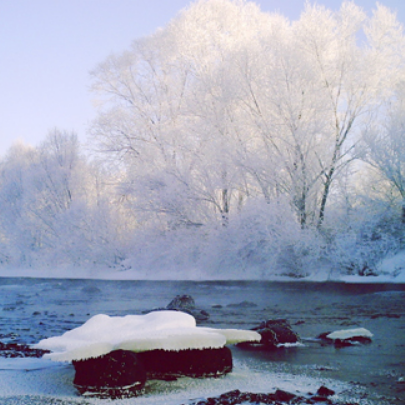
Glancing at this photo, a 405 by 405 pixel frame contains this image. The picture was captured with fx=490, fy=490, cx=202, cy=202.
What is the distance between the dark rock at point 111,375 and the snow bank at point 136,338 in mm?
114

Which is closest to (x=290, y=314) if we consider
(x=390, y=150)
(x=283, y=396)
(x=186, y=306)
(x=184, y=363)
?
(x=186, y=306)

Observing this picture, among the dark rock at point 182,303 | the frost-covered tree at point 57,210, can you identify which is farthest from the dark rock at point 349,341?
the frost-covered tree at point 57,210

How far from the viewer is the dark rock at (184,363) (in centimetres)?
477

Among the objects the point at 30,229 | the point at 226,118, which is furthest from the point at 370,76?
the point at 30,229

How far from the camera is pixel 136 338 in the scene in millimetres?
4684

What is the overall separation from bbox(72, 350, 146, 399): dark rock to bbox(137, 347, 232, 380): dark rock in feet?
1.03

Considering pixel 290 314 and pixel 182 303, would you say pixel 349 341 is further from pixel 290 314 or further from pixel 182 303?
pixel 182 303

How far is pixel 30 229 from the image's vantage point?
25.3 m

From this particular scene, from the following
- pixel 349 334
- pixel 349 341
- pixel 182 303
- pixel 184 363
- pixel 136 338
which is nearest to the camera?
pixel 136 338

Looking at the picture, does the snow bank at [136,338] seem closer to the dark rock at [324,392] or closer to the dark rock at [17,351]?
the dark rock at [17,351]

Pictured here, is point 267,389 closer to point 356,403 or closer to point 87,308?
point 356,403

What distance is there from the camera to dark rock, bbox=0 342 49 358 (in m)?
5.65

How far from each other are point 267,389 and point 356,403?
2.50ft

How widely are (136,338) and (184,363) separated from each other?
1.79ft
